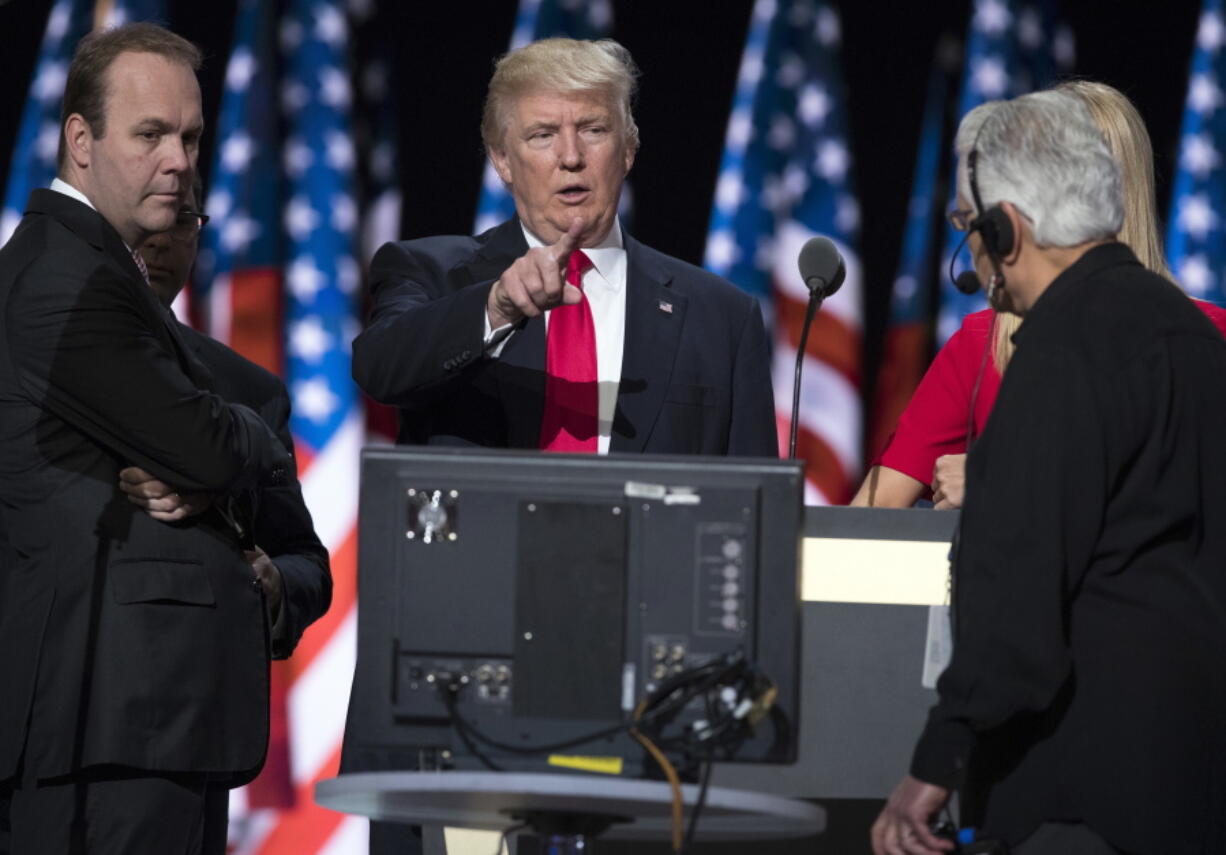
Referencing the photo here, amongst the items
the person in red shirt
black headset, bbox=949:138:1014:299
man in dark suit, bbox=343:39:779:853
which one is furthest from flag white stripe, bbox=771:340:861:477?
black headset, bbox=949:138:1014:299

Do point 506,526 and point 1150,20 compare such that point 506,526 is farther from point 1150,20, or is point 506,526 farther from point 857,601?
point 1150,20

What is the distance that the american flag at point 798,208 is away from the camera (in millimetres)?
4758

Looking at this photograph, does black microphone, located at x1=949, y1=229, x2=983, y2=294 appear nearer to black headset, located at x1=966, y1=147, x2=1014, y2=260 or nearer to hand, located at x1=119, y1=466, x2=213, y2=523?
black headset, located at x1=966, y1=147, x2=1014, y2=260

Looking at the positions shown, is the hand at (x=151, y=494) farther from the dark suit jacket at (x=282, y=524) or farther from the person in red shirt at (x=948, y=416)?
the person in red shirt at (x=948, y=416)

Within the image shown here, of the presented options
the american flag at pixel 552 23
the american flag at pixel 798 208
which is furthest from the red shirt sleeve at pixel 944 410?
the american flag at pixel 552 23

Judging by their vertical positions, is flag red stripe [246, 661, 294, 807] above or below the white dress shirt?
below

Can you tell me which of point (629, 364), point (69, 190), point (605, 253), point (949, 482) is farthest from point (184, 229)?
point (949, 482)

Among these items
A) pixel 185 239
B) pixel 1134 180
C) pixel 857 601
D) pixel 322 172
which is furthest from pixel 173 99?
pixel 322 172

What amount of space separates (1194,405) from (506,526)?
2.65 feet

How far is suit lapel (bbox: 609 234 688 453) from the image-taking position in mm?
2699

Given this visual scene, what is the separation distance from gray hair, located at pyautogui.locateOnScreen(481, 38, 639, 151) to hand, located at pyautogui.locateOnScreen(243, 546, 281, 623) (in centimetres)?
80

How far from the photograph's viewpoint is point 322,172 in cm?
481

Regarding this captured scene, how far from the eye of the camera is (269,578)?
2686 millimetres

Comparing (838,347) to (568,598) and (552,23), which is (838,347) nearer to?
(552,23)
